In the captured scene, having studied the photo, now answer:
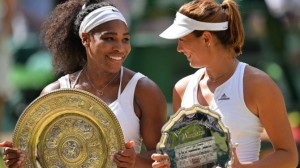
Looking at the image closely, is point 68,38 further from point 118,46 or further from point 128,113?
point 128,113

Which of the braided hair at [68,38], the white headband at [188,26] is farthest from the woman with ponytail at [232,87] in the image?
the braided hair at [68,38]

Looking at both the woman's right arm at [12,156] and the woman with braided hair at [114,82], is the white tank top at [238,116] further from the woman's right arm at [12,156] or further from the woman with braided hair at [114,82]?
the woman's right arm at [12,156]

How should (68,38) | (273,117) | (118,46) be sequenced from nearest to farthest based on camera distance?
(273,117)
(118,46)
(68,38)

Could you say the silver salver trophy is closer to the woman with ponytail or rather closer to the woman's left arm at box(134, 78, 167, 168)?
the woman with ponytail

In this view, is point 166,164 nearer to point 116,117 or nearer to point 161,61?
point 116,117

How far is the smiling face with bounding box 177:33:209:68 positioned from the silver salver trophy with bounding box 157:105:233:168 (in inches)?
14.0

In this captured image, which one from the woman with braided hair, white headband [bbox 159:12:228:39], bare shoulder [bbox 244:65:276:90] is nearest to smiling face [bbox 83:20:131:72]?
the woman with braided hair

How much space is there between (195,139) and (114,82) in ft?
2.36

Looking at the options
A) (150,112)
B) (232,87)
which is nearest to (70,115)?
(150,112)

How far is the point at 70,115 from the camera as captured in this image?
19.6 ft

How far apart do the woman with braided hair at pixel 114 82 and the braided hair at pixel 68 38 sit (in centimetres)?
1

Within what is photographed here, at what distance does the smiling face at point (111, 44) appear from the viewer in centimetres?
604

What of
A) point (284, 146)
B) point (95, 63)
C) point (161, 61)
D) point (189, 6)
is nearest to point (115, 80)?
point (95, 63)

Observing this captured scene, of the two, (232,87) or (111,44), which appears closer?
(232,87)
